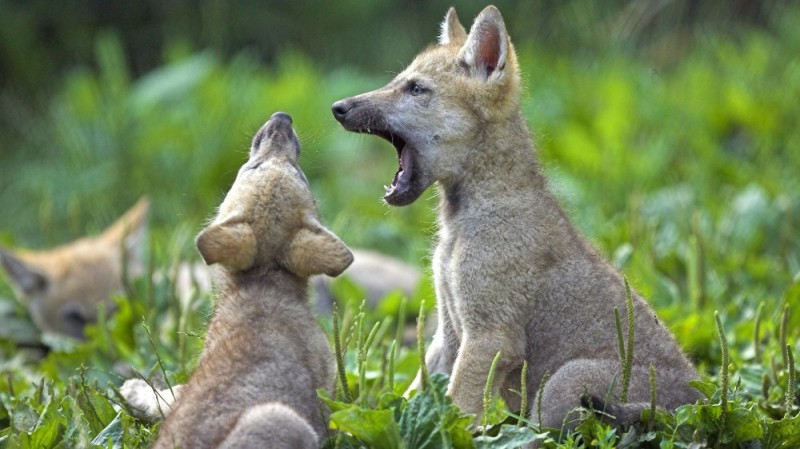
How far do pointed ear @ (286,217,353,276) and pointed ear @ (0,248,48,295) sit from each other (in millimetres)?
4984

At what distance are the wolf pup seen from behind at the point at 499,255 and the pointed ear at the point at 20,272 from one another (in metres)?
4.57

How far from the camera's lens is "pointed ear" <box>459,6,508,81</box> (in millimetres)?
5816

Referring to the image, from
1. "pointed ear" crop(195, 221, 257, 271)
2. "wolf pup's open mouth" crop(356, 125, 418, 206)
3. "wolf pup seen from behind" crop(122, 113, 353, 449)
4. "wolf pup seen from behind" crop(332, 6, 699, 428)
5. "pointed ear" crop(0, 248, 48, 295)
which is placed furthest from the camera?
"pointed ear" crop(0, 248, 48, 295)

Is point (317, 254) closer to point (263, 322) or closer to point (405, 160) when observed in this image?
point (263, 322)

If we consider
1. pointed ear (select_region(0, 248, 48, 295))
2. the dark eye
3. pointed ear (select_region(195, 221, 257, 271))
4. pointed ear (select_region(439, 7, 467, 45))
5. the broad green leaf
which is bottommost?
pointed ear (select_region(0, 248, 48, 295))

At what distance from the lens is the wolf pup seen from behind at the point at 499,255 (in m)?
5.23

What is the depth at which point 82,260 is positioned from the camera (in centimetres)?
1023

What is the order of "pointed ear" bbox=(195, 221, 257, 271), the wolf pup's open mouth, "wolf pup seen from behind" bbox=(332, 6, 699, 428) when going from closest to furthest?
"pointed ear" bbox=(195, 221, 257, 271) → "wolf pup seen from behind" bbox=(332, 6, 699, 428) → the wolf pup's open mouth

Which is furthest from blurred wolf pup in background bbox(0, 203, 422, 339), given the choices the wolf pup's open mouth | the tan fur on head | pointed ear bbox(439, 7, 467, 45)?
the tan fur on head

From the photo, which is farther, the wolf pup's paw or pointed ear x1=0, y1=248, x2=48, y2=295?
pointed ear x1=0, y1=248, x2=48, y2=295

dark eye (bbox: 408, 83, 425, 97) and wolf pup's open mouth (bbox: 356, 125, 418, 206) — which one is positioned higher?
dark eye (bbox: 408, 83, 425, 97)

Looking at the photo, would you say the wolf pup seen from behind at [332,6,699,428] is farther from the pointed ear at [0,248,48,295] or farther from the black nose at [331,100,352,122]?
the pointed ear at [0,248,48,295]

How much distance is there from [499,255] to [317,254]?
0.79 m

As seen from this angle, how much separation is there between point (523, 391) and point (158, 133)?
29.2 feet
